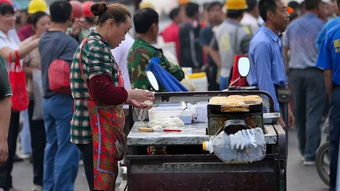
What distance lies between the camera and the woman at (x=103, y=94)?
18.5 ft

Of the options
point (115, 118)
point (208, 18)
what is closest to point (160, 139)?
point (115, 118)

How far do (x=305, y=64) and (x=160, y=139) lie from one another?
5.80 m

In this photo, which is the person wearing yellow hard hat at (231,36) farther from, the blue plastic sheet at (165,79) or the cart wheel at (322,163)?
the blue plastic sheet at (165,79)

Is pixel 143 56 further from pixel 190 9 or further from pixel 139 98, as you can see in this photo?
pixel 190 9

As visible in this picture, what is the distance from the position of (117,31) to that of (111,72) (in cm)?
35

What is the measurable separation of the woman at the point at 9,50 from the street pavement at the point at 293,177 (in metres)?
0.90

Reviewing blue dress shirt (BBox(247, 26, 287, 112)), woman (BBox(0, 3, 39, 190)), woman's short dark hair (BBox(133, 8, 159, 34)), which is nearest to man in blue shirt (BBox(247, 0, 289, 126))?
blue dress shirt (BBox(247, 26, 287, 112))

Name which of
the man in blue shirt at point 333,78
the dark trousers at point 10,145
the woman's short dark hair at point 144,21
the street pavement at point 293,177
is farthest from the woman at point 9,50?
the man in blue shirt at point 333,78

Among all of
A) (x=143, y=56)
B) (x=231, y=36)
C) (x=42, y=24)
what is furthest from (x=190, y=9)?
(x=143, y=56)

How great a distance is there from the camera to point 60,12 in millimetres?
8156

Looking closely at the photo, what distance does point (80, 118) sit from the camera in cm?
601

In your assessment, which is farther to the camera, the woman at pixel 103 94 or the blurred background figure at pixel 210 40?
the blurred background figure at pixel 210 40

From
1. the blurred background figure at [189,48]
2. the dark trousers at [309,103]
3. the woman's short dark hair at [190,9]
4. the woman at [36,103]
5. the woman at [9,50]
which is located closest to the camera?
the woman at [9,50]

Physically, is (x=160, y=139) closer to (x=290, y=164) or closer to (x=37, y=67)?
(x=37, y=67)
